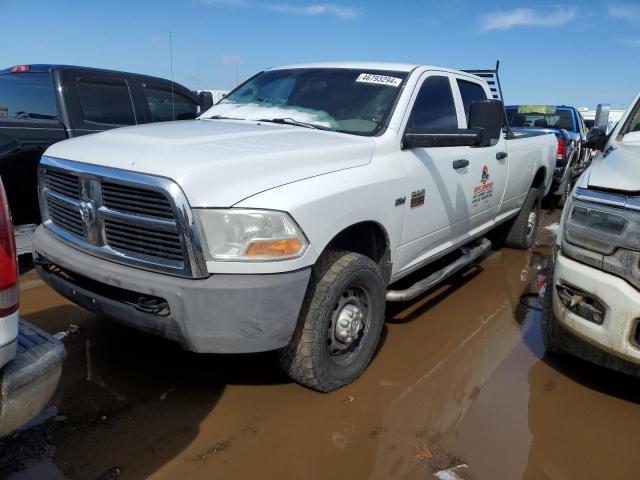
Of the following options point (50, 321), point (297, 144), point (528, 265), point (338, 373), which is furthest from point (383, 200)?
point (528, 265)

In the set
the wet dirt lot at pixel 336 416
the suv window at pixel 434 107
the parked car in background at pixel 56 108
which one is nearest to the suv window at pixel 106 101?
the parked car in background at pixel 56 108

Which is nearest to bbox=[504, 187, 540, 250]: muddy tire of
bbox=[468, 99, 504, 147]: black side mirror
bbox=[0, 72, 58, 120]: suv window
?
bbox=[468, 99, 504, 147]: black side mirror

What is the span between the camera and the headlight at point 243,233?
7.59 ft

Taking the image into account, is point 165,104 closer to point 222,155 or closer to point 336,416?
point 222,155

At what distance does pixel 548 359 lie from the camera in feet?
11.6

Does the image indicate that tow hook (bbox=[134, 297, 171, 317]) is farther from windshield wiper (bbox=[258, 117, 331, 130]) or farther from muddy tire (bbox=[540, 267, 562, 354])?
muddy tire (bbox=[540, 267, 562, 354])

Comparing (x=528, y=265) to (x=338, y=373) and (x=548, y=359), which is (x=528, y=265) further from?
(x=338, y=373)

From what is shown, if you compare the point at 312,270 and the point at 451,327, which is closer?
the point at 312,270

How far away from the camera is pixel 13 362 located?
1671mm

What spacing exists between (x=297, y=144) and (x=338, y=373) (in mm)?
1320

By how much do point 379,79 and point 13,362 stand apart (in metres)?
2.88

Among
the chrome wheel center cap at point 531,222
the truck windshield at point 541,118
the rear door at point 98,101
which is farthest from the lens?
the truck windshield at point 541,118

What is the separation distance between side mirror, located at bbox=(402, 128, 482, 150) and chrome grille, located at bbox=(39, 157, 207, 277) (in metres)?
1.62

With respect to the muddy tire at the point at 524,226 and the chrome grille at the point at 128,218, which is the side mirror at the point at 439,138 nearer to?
the chrome grille at the point at 128,218
